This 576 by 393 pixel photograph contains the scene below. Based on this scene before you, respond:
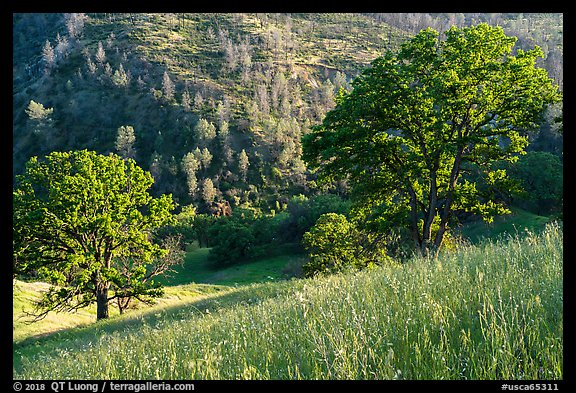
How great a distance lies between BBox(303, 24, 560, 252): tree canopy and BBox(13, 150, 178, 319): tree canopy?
47.8 ft

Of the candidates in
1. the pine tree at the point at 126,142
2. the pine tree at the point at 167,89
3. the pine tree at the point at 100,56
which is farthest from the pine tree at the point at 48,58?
the pine tree at the point at 126,142

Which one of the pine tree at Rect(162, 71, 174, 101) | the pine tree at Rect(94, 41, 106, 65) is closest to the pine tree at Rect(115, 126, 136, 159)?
the pine tree at Rect(162, 71, 174, 101)

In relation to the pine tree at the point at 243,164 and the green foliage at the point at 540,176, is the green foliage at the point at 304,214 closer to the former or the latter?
the green foliage at the point at 540,176

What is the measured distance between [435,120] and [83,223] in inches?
900

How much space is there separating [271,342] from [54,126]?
7544 inches

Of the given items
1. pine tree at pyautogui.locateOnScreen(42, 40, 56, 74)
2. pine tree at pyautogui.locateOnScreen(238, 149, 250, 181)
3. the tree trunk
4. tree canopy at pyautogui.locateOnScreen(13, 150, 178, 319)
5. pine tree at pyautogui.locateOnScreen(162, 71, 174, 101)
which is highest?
pine tree at pyautogui.locateOnScreen(42, 40, 56, 74)

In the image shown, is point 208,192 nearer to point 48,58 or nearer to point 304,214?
point 304,214

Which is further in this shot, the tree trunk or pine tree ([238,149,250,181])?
pine tree ([238,149,250,181])

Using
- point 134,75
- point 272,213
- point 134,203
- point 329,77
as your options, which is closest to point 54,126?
point 134,75

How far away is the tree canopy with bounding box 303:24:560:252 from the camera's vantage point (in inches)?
714

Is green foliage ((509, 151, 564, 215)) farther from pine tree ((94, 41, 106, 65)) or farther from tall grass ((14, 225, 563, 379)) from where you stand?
pine tree ((94, 41, 106, 65))

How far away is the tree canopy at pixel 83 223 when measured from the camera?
81.0 ft

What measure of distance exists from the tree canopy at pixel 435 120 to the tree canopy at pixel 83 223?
1458cm
